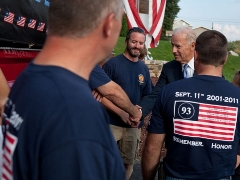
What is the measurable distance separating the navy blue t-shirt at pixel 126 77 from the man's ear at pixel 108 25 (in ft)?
A: 11.3

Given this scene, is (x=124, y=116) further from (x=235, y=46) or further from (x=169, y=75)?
(x=235, y=46)

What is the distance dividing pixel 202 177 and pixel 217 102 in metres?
0.53

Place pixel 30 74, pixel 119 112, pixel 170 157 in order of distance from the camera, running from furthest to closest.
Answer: pixel 119 112 < pixel 170 157 < pixel 30 74

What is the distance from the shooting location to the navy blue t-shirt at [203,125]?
101 inches

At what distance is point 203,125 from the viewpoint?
2564 millimetres

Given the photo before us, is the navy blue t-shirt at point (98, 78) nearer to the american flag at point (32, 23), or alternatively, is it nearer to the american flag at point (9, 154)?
the american flag at point (32, 23)

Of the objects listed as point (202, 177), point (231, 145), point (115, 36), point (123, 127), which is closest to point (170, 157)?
point (202, 177)

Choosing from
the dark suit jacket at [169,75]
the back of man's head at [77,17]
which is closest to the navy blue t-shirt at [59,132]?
the back of man's head at [77,17]

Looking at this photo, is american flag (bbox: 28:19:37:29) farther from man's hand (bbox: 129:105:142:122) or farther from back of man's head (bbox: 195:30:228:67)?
back of man's head (bbox: 195:30:228:67)

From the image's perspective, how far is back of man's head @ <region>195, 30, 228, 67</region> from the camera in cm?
267

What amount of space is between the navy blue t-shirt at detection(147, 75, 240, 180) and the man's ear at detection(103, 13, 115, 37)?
1442mm

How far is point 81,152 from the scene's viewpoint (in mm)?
1093

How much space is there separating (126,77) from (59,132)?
3.68m

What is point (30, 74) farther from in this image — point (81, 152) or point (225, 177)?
point (225, 177)
